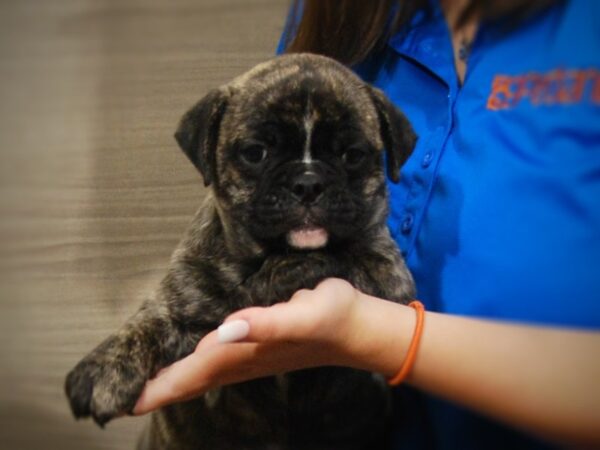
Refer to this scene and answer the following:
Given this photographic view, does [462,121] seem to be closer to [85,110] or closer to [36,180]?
[85,110]

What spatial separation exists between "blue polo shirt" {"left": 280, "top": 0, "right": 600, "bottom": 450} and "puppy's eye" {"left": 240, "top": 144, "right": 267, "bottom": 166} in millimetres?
372

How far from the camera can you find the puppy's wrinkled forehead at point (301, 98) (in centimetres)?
117

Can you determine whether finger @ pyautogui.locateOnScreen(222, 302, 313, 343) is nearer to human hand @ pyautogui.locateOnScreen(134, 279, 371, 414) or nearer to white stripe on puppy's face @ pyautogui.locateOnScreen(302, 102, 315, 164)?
human hand @ pyautogui.locateOnScreen(134, 279, 371, 414)

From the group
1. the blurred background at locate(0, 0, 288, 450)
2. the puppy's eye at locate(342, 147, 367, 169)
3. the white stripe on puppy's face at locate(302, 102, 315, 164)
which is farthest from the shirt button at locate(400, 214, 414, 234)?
the blurred background at locate(0, 0, 288, 450)

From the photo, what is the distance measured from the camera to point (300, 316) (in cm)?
92

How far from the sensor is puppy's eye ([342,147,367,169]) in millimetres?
1210

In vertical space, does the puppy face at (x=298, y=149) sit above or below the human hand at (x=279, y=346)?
above

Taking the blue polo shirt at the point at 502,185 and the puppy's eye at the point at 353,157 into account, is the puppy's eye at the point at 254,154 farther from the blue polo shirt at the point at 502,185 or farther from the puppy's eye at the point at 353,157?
the blue polo shirt at the point at 502,185

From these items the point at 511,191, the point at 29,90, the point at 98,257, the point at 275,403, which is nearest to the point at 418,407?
the point at 275,403

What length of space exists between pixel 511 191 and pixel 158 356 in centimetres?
74

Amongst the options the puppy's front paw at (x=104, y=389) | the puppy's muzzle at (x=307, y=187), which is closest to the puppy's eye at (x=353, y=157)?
the puppy's muzzle at (x=307, y=187)

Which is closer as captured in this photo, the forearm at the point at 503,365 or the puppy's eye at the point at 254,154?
the forearm at the point at 503,365

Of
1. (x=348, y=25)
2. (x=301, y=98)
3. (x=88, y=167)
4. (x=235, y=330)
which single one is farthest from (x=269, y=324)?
(x=88, y=167)

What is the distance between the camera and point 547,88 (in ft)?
3.26
